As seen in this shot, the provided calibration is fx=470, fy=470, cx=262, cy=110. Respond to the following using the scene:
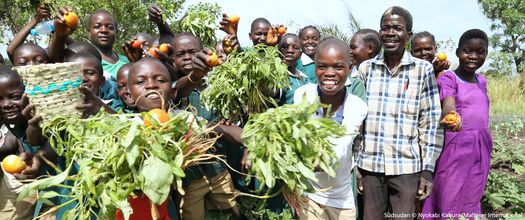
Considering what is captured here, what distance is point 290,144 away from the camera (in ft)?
6.88

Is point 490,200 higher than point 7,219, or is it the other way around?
point 7,219

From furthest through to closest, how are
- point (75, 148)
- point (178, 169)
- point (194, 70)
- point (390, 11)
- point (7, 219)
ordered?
1. point (390, 11)
2. point (7, 219)
3. point (194, 70)
4. point (75, 148)
5. point (178, 169)

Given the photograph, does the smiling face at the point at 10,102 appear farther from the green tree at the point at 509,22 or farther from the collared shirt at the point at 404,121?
the green tree at the point at 509,22

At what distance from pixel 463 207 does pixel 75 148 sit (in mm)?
3054

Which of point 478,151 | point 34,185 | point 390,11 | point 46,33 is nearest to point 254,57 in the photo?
point 390,11

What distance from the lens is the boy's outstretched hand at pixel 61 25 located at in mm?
3202

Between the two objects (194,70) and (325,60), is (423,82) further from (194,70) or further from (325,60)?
(194,70)

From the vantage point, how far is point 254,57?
3057mm

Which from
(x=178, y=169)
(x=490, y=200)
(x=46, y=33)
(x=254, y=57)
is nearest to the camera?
(x=178, y=169)

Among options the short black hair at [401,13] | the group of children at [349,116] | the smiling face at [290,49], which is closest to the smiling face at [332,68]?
the group of children at [349,116]

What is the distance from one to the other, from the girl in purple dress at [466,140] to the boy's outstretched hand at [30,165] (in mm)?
2917

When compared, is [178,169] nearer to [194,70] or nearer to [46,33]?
[194,70]

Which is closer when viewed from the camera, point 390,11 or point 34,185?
point 34,185

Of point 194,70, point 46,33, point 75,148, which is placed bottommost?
point 75,148
